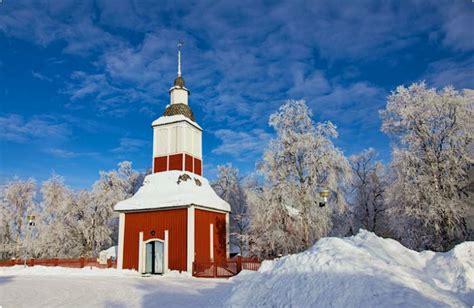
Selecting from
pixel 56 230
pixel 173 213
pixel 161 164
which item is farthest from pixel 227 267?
pixel 56 230

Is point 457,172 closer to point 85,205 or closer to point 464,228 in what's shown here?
point 464,228

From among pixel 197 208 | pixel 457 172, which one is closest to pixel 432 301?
pixel 457 172

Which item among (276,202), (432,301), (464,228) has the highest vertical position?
(276,202)

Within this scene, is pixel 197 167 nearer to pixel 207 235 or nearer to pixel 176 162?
pixel 176 162

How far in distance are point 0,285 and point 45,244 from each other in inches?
710

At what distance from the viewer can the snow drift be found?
8.11m

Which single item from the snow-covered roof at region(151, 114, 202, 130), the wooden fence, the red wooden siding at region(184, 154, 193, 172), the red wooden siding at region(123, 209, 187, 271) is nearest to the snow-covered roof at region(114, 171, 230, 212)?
the red wooden siding at region(184, 154, 193, 172)

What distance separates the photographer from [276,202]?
19656mm

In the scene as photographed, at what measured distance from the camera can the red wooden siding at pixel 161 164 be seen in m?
25.9

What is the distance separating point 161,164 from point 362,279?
19.3m

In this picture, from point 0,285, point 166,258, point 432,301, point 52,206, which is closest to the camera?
point 432,301

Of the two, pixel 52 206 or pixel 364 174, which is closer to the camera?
pixel 364 174

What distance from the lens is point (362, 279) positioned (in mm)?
8781

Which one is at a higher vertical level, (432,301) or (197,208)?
(197,208)
